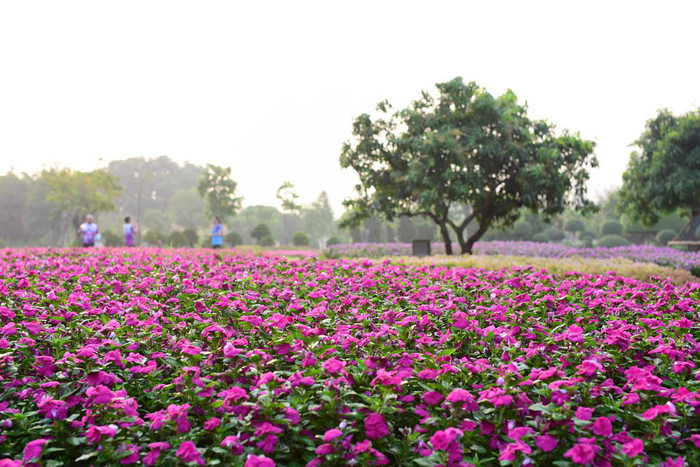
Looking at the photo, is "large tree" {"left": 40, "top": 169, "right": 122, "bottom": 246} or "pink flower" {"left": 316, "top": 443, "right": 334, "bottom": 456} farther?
"large tree" {"left": 40, "top": 169, "right": 122, "bottom": 246}

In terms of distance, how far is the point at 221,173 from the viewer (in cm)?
4656

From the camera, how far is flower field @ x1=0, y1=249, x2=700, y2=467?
7.48ft

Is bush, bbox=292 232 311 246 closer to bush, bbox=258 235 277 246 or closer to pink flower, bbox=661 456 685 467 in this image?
bush, bbox=258 235 277 246

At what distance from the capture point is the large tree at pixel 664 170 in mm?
21000

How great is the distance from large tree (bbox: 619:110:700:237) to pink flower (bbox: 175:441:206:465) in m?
22.7

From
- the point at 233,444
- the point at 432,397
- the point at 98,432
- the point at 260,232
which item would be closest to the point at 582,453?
the point at 432,397

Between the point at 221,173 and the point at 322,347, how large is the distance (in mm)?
45145

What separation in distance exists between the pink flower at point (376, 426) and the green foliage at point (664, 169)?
22.0 m

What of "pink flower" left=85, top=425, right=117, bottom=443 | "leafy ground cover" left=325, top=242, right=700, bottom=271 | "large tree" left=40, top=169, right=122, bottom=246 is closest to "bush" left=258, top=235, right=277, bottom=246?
"large tree" left=40, top=169, right=122, bottom=246

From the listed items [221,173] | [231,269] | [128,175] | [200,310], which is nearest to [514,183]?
[231,269]

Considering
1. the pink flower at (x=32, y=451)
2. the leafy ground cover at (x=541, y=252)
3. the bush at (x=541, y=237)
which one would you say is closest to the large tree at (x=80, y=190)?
the leafy ground cover at (x=541, y=252)

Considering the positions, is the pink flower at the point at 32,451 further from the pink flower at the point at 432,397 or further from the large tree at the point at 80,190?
the large tree at the point at 80,190

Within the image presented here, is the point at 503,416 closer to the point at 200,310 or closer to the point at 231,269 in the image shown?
the point at 200,310

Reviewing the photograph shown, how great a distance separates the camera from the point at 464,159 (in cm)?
1465
